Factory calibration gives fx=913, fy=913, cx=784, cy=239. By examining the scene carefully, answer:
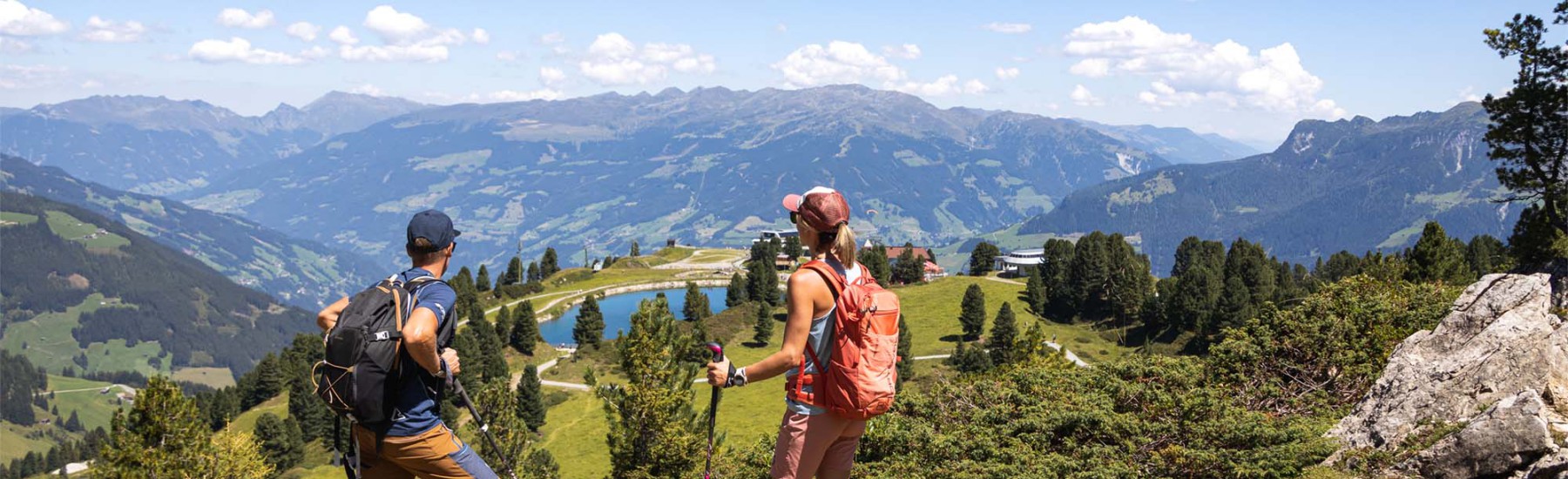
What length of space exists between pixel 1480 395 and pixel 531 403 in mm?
54622

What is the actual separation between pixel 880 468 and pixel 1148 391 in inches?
160

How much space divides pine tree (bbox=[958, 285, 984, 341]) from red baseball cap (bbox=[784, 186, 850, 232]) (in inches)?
2805

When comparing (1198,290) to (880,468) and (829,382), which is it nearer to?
(880,468)

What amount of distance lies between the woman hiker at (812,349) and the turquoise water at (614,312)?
272ft

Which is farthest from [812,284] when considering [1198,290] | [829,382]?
[1198,290]

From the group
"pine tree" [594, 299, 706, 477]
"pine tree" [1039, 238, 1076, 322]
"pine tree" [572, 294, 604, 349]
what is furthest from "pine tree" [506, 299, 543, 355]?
"pine tree" [594, 299, 706, 477]

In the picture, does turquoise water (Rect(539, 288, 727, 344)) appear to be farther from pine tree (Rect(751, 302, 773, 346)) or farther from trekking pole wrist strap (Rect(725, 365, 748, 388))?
trekking pole wrist strap (Rect(725, 365, 748, 388))

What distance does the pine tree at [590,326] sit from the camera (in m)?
81.8

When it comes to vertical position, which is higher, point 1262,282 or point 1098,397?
point 1098,397

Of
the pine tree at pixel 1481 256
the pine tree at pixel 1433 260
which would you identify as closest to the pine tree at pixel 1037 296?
the pine tree at pixel 1481 256

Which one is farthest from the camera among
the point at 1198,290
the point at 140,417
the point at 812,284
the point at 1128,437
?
the point at 1198,290

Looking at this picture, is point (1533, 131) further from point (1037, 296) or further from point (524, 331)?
point (524, 331)

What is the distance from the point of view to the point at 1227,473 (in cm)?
999

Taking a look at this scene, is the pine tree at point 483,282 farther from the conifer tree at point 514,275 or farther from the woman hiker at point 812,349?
the woman hiker at point 812,349
